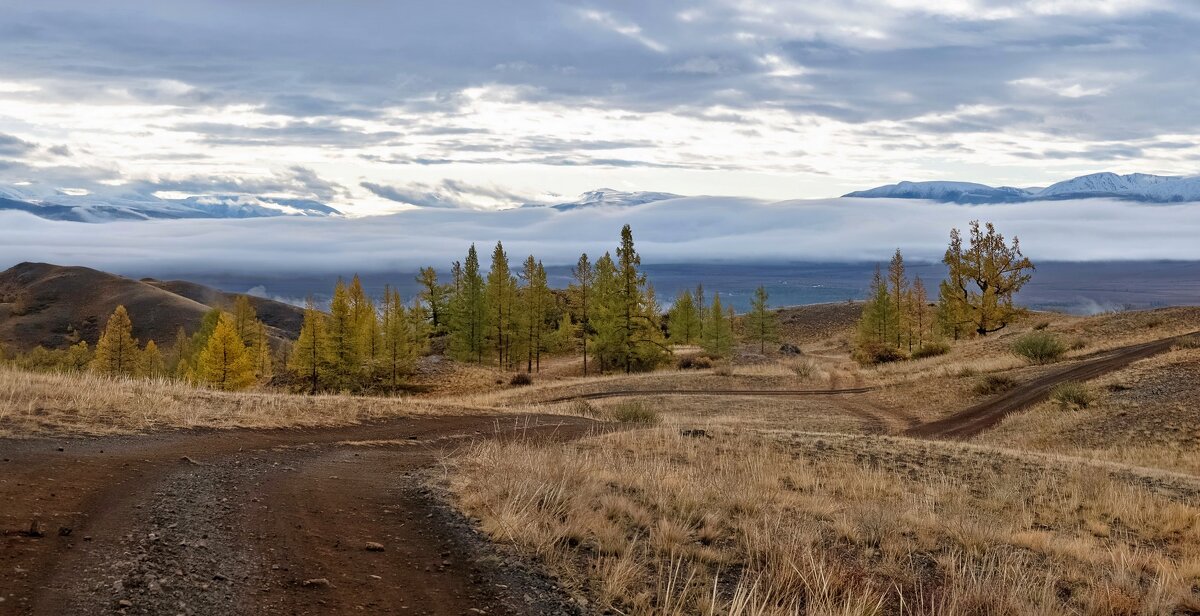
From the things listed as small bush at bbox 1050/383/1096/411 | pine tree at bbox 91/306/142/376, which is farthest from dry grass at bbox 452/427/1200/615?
pine tree at bbox 91/306/142/376

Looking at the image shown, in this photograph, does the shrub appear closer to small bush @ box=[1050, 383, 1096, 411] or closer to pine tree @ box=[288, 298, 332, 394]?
small bush @ box=[1050, 383, 1096, 411]

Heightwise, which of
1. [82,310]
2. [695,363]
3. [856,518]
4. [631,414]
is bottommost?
[695,363]

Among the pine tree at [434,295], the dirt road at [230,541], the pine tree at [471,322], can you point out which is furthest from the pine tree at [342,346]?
the dirt road at [230,541]

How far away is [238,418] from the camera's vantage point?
16266 millimetres

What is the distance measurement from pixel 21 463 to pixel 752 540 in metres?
8.79

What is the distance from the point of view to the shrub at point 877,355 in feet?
184

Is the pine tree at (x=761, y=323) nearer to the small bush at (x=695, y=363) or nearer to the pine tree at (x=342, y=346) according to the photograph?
the small bush at (x=695, y=363)

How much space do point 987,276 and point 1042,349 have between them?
27459 mm

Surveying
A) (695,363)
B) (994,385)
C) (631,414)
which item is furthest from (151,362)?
(994,385)

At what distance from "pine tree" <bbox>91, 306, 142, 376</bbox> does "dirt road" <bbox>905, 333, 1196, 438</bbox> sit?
54.5 m

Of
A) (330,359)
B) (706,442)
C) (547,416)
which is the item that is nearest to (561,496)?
(706,442)

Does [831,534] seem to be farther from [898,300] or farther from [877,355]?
[898,300]

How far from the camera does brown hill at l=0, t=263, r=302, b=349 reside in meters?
168

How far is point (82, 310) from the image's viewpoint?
18262cm
